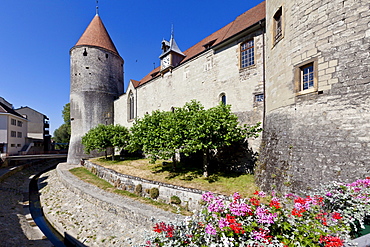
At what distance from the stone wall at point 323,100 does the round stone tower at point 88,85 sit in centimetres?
2398

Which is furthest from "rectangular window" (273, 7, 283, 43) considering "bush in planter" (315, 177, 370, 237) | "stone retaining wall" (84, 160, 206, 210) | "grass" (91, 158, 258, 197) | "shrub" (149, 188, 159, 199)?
"shrub" (149, 188, 159, 199)

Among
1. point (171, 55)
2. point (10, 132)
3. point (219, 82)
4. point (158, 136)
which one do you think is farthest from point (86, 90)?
point (219, 82)

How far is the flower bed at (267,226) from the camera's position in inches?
90.7

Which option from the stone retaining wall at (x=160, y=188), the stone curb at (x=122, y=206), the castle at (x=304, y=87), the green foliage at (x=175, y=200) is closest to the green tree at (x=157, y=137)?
the stone retaining wall at (x=160, y=188)

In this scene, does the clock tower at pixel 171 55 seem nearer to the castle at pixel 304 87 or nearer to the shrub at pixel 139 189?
the castle at pixel 304 87

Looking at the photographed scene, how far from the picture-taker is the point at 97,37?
81.7 feet

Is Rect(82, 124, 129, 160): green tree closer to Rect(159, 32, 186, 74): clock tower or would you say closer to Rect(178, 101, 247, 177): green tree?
Rect(159, 32, 186, 74): clock tower

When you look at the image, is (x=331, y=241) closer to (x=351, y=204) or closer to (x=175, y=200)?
(x=351, y=204)

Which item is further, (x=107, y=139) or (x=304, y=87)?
(x=107, y=139)

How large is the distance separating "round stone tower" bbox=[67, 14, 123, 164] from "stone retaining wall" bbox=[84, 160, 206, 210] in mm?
12481

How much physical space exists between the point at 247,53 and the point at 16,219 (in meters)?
17.7

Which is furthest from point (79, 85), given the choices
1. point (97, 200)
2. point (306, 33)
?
point (306, 33)

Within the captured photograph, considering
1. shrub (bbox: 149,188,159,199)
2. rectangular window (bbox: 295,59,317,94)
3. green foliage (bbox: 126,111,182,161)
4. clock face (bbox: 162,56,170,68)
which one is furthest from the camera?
clock face (bbox: 162,56,170,68)

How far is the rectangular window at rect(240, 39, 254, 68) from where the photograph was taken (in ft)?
35.9
